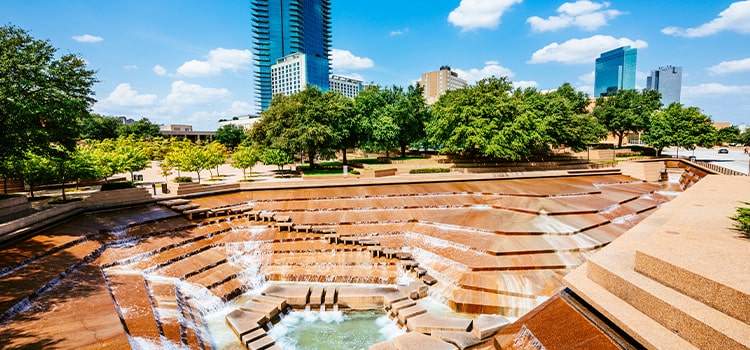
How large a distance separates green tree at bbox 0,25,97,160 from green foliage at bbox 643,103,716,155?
206ft

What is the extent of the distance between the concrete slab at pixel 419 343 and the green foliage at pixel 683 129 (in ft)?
178

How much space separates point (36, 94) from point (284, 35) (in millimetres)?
188787

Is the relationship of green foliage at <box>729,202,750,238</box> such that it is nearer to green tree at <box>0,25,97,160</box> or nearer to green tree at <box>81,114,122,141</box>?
green tree at <box>0,25,97,160</box>

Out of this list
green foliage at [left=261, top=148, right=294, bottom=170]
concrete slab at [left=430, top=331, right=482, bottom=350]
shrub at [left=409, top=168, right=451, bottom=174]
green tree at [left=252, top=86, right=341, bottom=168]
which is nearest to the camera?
concrete slab at [left=430, top=331, right=482, bottom=350]

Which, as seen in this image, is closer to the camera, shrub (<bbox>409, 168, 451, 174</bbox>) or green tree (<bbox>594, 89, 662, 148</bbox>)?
shrub (<bbox>409, 168, 451, 174</bbox>)

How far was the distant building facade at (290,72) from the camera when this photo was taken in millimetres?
169125

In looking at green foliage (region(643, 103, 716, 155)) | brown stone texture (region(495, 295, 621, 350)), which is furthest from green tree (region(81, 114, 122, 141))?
green foliage (region(643, 103, 716, 155))

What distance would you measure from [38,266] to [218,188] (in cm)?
1315

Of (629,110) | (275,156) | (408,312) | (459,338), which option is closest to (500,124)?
(275,156)

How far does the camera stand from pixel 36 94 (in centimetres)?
1434

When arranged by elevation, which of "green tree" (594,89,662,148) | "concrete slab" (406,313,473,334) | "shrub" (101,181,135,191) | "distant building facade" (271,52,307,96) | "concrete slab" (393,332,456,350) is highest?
"distant building facade" (271,52,307,96)

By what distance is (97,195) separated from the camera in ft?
62.3

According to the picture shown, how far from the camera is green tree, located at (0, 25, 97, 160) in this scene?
1365cm

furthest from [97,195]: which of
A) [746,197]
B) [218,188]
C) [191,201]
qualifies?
[746,197]
